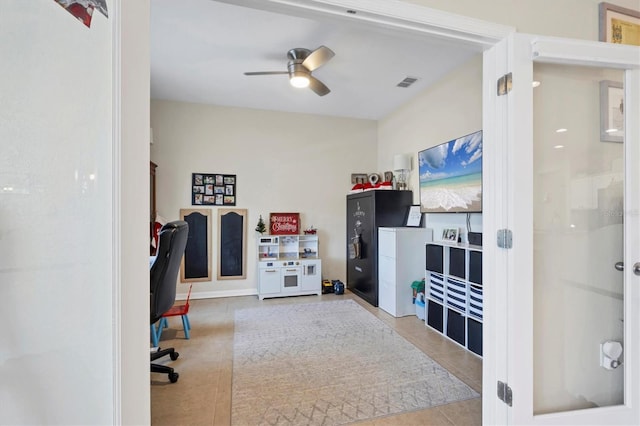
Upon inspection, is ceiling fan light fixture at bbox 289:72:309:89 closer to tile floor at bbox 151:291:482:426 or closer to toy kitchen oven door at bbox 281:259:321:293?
toy kitchen oven door at bbox 281:259:321:293

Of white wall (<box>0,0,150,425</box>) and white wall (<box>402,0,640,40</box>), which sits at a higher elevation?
white wall (<box>402,0,640,40</box>)

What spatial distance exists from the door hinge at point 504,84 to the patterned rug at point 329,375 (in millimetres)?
1937

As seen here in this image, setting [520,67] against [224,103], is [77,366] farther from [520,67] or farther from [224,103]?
[224,103]

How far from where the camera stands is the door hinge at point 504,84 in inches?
55.5

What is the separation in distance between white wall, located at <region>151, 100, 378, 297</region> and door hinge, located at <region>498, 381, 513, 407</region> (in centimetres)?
365

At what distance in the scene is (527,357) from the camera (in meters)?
1.40

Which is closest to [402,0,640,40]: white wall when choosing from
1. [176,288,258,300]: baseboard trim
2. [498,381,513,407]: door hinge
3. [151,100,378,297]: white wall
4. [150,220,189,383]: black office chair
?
[498,381,513,407]: door hinge

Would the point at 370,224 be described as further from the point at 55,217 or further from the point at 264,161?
the point at 55,217

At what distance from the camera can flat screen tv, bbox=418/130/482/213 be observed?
2.93 meters

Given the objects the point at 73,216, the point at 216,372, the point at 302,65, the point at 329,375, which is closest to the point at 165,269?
the point at 216,372

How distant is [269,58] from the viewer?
10.1ft

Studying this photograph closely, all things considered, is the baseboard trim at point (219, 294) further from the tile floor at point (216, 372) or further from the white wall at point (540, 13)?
the white wall at point (540, 13)

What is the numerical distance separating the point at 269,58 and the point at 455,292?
3.11 metres

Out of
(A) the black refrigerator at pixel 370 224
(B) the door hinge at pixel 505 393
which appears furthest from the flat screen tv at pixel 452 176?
(B) the door hinge at pixel 505 393
